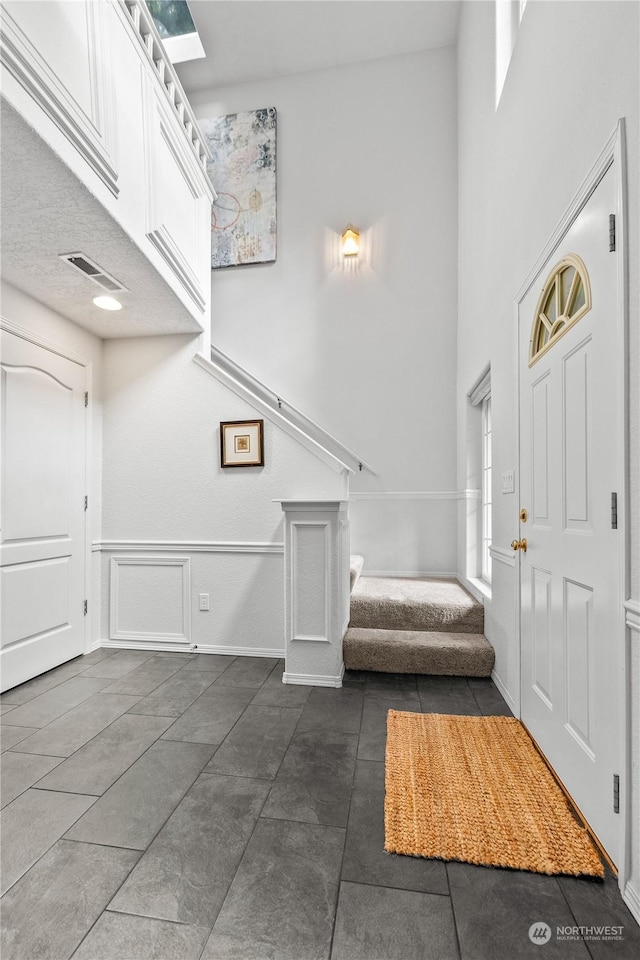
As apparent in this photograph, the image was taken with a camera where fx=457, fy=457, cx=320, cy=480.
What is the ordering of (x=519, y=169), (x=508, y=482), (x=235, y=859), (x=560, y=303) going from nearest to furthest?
(x=235, y=859) < (x=560, y=303) < (x=519, y=169) < (x=508, y=482)

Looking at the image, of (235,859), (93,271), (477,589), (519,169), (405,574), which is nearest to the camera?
(235,859)

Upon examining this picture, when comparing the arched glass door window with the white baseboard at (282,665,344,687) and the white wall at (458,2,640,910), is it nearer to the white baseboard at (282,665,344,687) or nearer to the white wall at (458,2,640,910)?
the white wall at (458,2,640,910)

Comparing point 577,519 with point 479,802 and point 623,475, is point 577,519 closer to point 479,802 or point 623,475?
point 623,475

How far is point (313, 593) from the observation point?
2775mm

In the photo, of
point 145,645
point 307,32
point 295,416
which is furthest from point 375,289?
point 145,645

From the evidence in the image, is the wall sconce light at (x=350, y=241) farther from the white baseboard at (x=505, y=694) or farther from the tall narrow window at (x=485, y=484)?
the white baseboard at (x=505, y=694)

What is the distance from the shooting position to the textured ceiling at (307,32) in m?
4.08

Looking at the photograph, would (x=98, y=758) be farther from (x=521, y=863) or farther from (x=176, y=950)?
(x=521, y=863)

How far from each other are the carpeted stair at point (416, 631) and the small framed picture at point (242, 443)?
3.81ft

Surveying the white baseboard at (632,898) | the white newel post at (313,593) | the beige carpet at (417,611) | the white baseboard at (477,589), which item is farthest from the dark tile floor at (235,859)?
the white baseboard at (477,589)

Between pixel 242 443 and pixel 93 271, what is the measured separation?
1387mm

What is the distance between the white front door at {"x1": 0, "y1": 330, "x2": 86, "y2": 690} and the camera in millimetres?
2754

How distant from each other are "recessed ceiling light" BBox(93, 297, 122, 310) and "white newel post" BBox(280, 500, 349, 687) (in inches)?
69.1

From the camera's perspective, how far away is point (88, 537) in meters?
3.43
